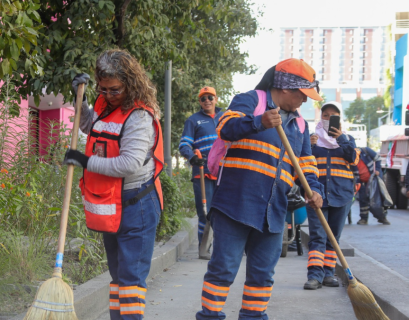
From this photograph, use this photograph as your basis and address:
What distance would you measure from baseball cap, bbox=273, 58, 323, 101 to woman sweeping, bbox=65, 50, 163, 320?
808mm

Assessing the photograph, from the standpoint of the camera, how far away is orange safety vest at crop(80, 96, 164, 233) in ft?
11.5

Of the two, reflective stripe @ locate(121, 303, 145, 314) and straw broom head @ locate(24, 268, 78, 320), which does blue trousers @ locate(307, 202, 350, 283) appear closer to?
reflective stripe @ locate(121, 303, 145, 314)

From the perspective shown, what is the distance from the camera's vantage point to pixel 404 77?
2062 inches

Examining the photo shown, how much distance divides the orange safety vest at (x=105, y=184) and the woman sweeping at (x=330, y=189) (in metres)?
3.18

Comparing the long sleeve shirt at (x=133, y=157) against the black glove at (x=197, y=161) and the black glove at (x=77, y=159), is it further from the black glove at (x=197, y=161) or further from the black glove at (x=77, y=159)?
the black glove at (x=197, y=161)

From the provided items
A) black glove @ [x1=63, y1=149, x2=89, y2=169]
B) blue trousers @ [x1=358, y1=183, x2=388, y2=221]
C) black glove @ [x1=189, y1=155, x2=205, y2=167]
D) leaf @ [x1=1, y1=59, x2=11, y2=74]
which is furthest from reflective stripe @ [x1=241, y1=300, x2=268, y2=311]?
blue trousers @ [x1=358, y1=183, x2=388, y2=221]

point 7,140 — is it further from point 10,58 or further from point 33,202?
point 10,58

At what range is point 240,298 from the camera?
5848mm

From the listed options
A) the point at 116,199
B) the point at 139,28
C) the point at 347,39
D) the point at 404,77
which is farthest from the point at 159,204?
the point at 347,39

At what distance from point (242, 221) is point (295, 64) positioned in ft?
3.36

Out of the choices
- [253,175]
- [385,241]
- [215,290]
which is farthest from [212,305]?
[385,241]

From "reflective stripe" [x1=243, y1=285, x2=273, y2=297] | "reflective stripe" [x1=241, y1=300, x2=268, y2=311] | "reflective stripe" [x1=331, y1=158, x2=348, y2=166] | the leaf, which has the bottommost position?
"reflective stripe" [x1=241, y1=300, x2=268, y2=311]

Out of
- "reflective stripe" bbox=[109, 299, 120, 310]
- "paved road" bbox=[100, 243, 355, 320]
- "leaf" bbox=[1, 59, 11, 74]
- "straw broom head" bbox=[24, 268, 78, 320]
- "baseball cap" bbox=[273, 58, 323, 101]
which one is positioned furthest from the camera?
"paved road" bbox=[100, 243, 355, 320]

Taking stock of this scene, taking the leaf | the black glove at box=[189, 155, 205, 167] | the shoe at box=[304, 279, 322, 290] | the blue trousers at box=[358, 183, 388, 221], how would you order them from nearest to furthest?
the leaf → the shoe at box=[304, 279, 322, 290] → the black glove at box=[189, 155, 205, 167] → the blue trousers at box=[358, 183, 388, 221]
